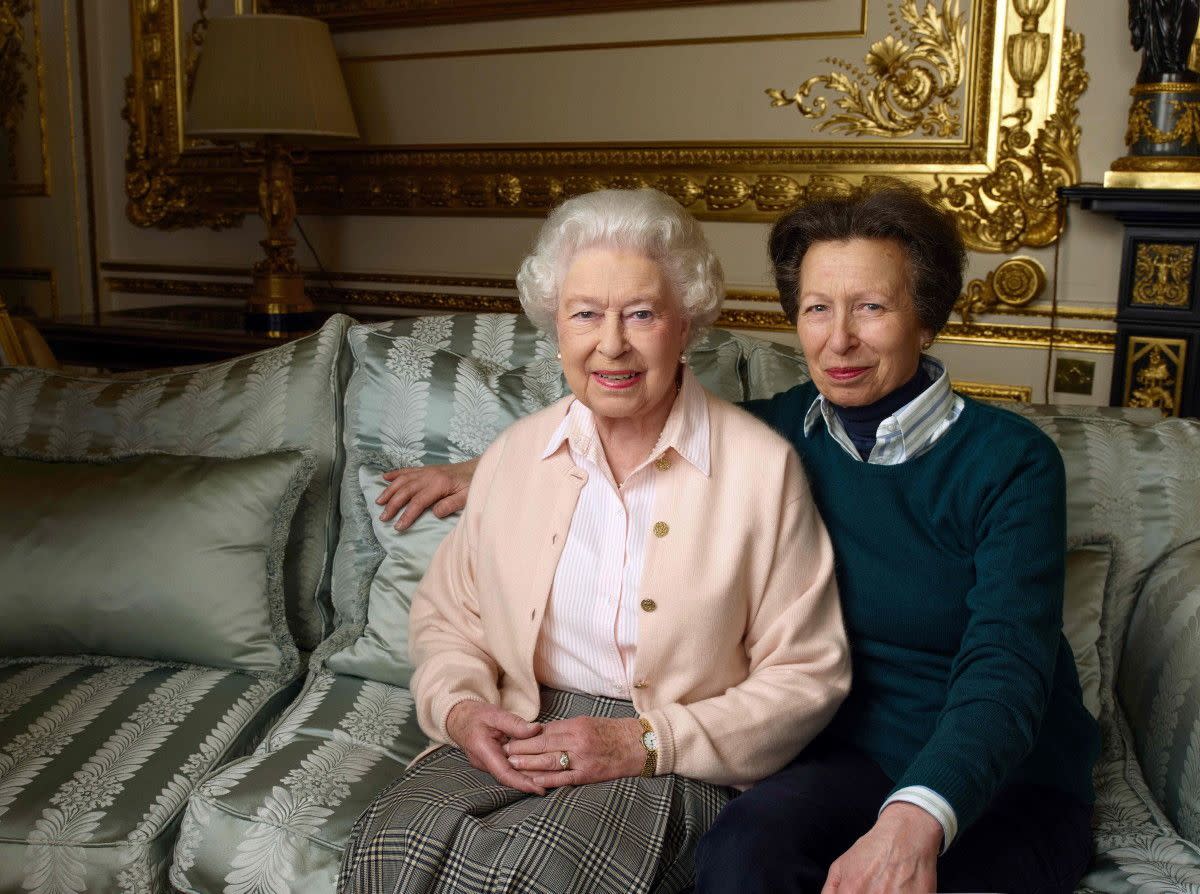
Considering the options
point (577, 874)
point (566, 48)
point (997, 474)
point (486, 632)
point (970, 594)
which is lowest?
point (577, 874)

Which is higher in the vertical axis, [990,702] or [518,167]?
[518,167]

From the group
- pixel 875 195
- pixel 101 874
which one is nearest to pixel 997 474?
pixel 875 195

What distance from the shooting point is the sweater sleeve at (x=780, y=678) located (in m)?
1.35

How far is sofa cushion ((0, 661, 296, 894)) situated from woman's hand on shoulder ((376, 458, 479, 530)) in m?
0.34

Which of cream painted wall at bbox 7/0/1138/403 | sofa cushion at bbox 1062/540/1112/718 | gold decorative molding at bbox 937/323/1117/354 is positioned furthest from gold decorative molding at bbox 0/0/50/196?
sofa cushion at bbox 1062/540/1112/718

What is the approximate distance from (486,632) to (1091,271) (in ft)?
6.49

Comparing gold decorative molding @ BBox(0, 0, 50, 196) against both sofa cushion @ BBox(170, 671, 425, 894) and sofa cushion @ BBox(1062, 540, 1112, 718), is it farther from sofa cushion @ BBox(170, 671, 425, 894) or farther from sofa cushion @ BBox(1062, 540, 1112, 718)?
sofa cushion @ BBox(1062, 540, 1112, 718)

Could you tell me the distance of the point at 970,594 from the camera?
1326mm

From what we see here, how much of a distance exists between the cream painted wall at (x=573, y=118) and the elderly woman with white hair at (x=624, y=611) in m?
1.55

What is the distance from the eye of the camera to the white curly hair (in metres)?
1.46

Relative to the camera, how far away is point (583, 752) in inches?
52.1

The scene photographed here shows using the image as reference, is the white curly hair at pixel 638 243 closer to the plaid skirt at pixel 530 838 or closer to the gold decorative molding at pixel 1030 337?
the plaid skirt at pixel 530 838

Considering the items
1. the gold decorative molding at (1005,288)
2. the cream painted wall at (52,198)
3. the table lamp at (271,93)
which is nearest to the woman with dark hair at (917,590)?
the gold decorative molding at (1005,288)

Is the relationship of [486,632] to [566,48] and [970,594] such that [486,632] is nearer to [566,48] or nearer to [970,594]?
[970,594]
